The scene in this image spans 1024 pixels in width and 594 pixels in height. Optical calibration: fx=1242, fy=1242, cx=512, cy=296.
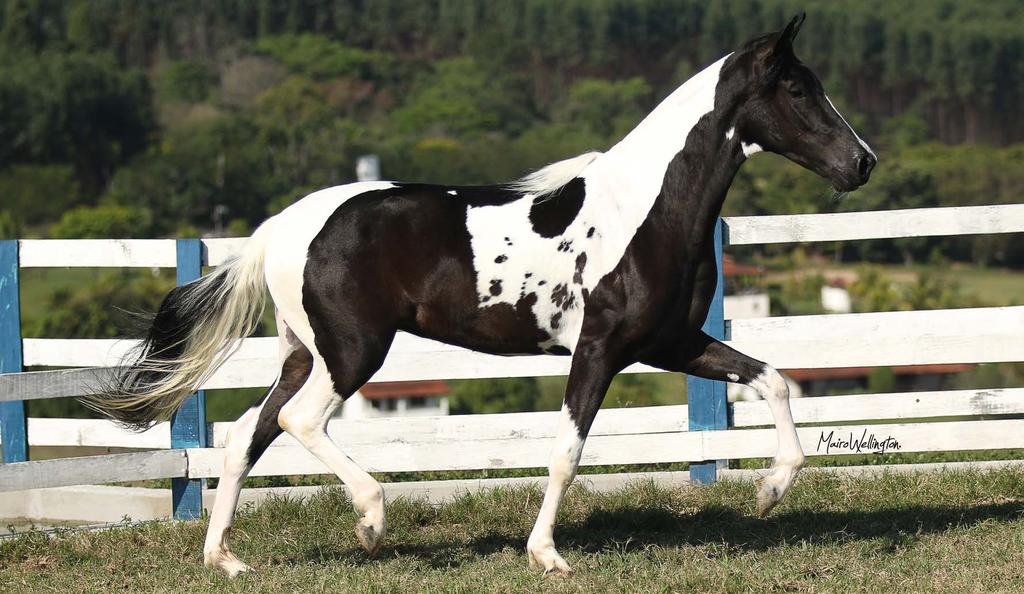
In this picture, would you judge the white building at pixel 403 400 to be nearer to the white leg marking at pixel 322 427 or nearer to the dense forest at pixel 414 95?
the dense forest at pixel 414 95

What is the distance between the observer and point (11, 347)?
680 centimetres

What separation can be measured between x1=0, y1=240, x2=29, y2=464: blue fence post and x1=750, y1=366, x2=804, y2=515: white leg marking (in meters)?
4.01

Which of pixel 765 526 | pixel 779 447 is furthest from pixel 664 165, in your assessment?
pixel 765 526

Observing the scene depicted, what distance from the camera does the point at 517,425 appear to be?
6.87 meters

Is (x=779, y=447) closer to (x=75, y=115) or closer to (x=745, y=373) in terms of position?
(x=745, y=373)

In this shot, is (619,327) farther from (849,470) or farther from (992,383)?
(992,383)

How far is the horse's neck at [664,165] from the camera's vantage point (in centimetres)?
528

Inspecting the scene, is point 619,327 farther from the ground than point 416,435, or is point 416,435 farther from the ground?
point 619,327

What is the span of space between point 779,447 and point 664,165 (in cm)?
130

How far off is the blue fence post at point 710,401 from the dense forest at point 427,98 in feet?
272

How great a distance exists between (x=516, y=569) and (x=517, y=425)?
1.79 metres

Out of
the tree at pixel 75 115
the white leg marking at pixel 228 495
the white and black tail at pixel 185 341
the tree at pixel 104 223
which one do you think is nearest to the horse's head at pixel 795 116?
the white and black tail at pixel 185 341

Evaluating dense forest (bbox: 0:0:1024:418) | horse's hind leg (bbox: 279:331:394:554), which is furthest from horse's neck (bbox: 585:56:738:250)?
dense forest (bbox: 0:0:1024:418)

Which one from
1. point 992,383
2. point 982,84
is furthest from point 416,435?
point 982,84
